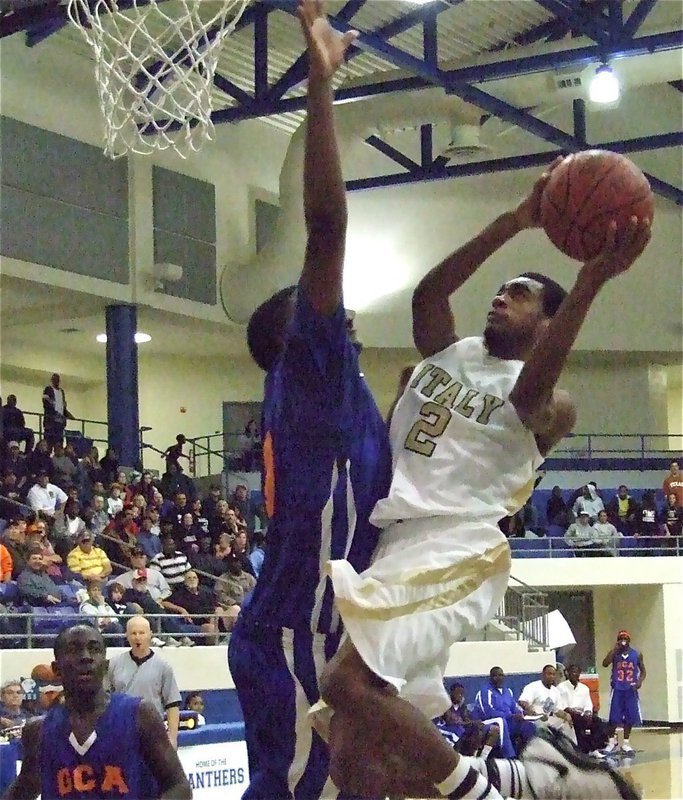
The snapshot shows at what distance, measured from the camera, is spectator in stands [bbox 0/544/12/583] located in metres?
9.76

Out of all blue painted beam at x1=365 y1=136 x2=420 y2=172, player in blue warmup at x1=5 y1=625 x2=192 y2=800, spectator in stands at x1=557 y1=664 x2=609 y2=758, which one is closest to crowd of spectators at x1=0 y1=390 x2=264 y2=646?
spectator in stands at x1=557 y1=664 x2=609 y2=758

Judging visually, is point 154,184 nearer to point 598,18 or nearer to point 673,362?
point 598,18

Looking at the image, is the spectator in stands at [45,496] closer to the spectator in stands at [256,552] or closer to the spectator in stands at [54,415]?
the spectator in stands at [256,552]

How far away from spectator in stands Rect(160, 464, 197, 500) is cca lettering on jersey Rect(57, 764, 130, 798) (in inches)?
452

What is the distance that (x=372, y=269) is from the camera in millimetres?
18547

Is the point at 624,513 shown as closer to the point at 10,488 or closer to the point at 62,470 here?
the point at 62,470

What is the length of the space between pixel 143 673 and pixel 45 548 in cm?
361

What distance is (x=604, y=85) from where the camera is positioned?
13.1 metres

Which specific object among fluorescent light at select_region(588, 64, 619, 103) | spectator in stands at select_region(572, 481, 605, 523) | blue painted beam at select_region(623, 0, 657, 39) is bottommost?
spectator in stands at select_region(572, 481, 605, 523)

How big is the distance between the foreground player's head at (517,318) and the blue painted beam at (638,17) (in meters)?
10.5

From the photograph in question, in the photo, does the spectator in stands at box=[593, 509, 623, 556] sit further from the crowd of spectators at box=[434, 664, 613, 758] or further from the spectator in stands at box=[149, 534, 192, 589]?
the spectator in stands at box=[149, 534, 192, 589]

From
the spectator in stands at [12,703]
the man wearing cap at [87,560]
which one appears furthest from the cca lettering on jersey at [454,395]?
the man wearing cap at [87,560]

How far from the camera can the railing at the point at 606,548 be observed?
57.1 ft

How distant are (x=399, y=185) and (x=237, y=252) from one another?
2.59m
